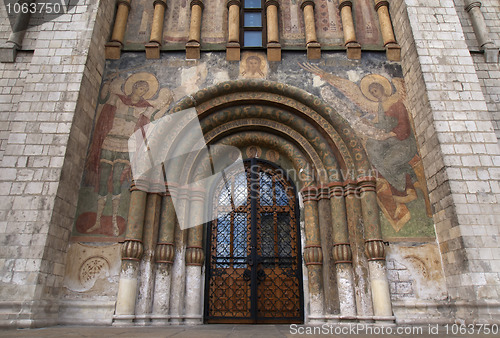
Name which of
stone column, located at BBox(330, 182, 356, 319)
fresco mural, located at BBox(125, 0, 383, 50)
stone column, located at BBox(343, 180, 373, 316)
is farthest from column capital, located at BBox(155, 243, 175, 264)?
fresco mural, located at BBox(125, 0, 383, 50)

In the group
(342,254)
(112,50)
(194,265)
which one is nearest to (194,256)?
(194,265)

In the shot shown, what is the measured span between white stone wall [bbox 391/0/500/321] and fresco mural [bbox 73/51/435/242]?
0.36 m

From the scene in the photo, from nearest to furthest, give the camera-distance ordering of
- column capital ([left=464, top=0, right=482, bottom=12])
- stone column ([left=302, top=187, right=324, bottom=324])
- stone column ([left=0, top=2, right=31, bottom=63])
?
1. stone column ([left=302, top=187, right=324, bottom=324])
2. stone column ([left=0, top=2, right=31, bottom=63])
3. column capital ([left=464, top=0, right=482, bottom=12])

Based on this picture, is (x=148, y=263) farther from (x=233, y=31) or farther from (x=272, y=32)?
(x=272, y=32)

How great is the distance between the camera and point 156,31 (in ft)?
26.3

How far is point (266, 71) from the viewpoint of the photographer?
25.4 ft

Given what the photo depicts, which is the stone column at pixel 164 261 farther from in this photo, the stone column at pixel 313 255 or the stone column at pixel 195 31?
the stone column at pixel 195 31

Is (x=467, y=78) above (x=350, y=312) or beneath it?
above

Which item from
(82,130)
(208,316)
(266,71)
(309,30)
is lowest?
(208,316)

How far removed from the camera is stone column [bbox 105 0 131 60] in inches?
309

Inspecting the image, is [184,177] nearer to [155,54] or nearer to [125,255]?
[125,255]

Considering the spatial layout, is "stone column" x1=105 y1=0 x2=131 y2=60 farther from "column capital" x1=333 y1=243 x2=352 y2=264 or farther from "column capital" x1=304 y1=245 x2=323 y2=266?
"column capital" x1=333 y1=243 x2=352 y2=264

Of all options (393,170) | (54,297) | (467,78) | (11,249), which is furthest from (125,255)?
(467,78)

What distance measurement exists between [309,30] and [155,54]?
357cm
